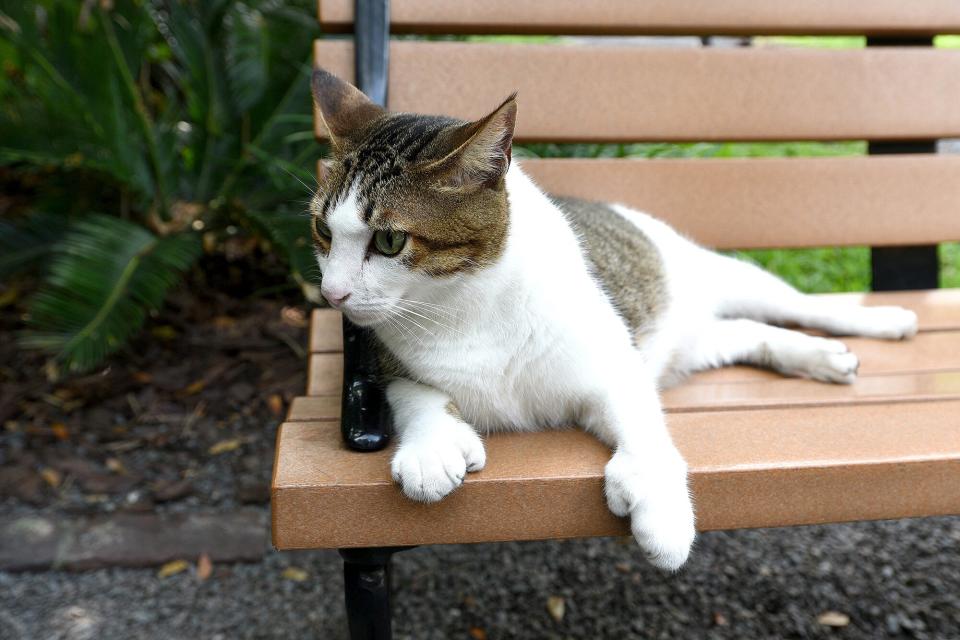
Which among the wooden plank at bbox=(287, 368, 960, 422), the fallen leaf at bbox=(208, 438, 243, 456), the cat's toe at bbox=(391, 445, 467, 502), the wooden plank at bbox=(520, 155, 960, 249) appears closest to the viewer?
the cat's toe at bbox=(391, 445, 467, 502)

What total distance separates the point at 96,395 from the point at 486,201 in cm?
210

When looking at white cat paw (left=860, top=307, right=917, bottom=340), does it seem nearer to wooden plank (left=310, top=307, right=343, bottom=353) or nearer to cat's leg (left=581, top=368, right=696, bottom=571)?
cat's leg (left=581, top=368, right=696, bottom=571)

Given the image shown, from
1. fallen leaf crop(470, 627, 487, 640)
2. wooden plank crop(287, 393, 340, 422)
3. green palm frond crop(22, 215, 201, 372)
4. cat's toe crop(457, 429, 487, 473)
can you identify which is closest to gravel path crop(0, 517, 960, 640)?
fallen leaf crop(470, 627, 487, 640)

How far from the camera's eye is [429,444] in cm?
133

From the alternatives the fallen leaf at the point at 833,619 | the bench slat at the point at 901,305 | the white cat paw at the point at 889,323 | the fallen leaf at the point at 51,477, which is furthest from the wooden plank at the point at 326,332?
the fallen leaf at the point at 833,619

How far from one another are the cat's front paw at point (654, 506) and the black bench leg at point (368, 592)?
35 centimetres

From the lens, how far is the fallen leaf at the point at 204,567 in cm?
234

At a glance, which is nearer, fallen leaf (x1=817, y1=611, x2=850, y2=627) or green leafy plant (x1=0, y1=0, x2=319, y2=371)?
fallen leaf (x1=817, y1=611, x2=850, y2=627)

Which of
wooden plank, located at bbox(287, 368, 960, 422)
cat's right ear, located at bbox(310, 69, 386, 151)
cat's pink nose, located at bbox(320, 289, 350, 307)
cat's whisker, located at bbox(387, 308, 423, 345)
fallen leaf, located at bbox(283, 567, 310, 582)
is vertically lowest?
fallen leaf, located at bbox(283, 567, 310, 582)

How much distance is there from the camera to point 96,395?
119 inches

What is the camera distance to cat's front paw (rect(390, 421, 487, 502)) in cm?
125

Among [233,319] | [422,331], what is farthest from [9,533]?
[422,331]

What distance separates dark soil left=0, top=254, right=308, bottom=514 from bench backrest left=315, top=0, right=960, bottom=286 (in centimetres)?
128

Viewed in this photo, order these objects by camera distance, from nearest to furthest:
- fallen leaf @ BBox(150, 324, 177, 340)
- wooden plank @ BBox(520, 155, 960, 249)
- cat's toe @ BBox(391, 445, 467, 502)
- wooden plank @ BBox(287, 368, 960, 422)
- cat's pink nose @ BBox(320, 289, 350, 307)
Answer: cat's toe @ BBox(391, 445, 467, 502)
cat's pink nose @ BBox(320, 289, 350, 307)
wooden plank @ BBox(287, 368, 960, 422)
wooden plank @ BBox(520, 155, 960, 249)
fallen leaf @ BBox(150, 324, 177, 340)
